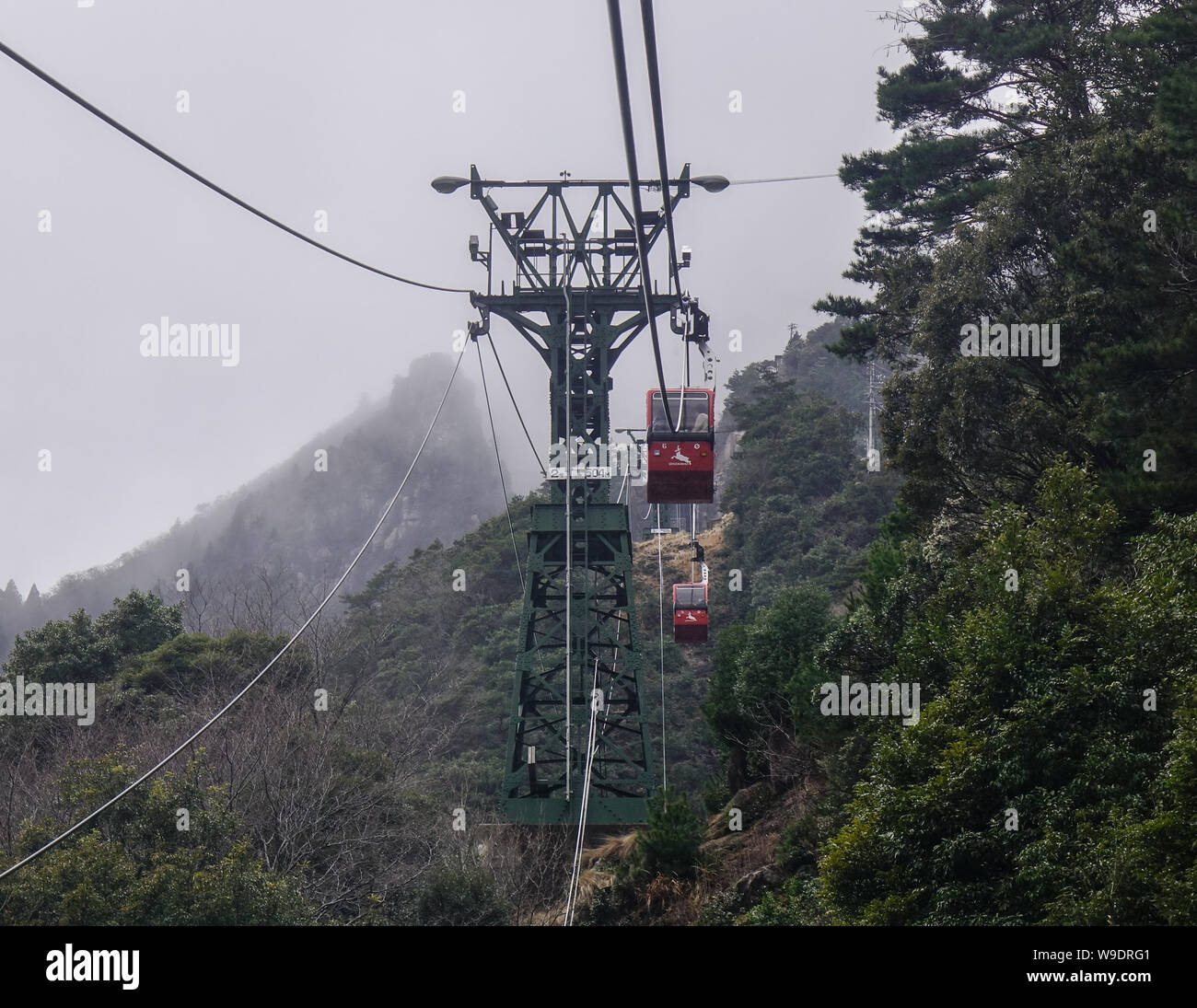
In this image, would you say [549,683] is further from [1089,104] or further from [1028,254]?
[1089,104]

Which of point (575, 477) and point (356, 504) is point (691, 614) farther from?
point (356, 504)

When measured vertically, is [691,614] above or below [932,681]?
below

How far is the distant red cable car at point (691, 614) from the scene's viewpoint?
97.6 feet

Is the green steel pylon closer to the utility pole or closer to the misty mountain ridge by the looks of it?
the utility pole

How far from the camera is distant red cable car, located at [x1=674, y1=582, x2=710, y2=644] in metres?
29.8

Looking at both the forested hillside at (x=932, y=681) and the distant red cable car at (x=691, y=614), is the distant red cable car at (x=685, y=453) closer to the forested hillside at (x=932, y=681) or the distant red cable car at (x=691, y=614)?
the forested hillside at (x=932, y=681)

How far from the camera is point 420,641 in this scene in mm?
48344

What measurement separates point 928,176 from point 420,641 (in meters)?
29.1

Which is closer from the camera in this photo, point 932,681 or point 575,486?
point 932,681

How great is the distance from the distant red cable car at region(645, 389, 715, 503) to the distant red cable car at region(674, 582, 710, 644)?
11.8 meters

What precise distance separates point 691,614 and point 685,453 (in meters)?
12.7

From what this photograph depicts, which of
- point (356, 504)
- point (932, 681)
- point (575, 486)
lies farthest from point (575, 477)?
point (356, 504)

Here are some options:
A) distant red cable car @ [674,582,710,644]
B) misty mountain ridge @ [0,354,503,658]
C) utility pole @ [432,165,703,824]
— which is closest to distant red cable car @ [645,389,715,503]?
utility pole @ [432,165,703,824]

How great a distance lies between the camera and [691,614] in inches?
1174
